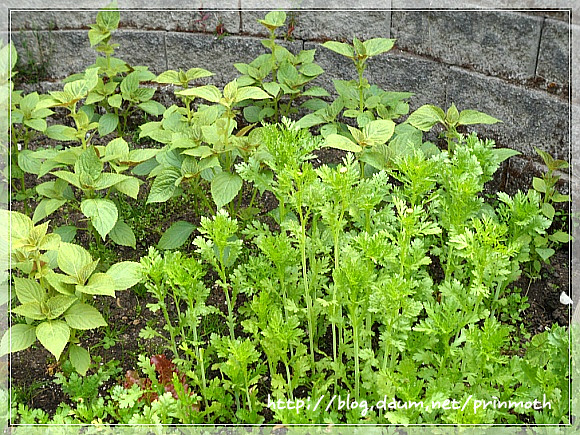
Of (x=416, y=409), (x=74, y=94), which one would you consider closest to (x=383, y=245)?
(x=416, y=409)

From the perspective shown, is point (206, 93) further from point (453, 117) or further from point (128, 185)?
point (453, 117)

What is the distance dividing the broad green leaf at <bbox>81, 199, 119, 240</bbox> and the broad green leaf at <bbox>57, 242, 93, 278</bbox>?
0.19 meters

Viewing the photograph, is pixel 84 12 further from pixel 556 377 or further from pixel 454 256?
pixel 556 377

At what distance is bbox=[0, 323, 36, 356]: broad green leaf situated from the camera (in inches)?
85.0

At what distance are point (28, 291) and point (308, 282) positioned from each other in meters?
0.92

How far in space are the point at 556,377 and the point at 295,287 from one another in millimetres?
859

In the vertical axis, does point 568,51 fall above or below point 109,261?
above

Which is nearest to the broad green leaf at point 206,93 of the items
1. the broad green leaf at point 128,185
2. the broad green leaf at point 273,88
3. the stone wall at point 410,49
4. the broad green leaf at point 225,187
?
the broad green leaf at point 225,187

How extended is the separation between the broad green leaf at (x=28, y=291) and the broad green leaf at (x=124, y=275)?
226 mm

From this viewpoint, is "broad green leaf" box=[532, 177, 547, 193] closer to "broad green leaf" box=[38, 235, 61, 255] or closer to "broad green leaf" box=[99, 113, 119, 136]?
"broad green leaf" box=[38, 235, 61, 255]

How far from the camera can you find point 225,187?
8.44ft

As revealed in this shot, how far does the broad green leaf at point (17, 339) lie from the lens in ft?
7.08

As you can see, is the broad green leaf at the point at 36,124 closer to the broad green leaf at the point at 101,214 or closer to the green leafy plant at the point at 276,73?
the broad green leaf at the point at 101,214

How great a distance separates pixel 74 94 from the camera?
281 centimetres
